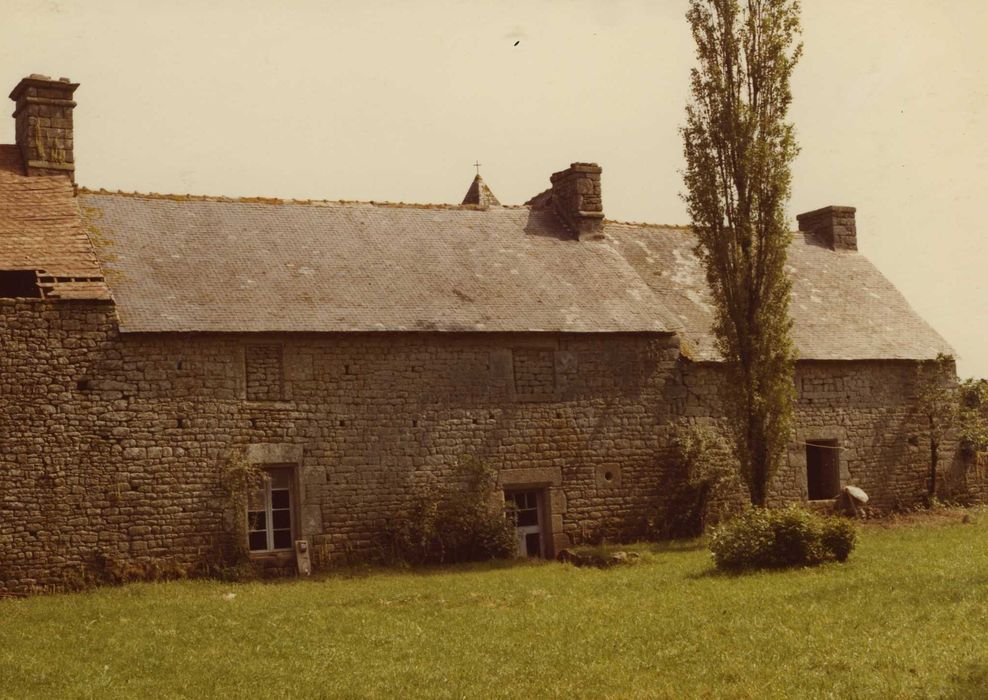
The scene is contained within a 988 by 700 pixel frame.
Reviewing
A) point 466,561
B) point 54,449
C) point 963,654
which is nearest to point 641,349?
point 466,561

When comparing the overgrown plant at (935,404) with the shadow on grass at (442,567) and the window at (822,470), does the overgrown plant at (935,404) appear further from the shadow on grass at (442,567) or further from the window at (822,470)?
the shadow on grass at (442,567)

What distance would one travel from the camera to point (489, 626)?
1324 centimetres

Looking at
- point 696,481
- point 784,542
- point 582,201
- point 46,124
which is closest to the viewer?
point 784,542

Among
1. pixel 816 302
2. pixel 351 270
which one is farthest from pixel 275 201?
pixel 816 302

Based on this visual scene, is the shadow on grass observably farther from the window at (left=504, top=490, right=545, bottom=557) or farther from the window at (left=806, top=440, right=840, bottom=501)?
the window at (left=806, top=440, right=840, bottom=501)

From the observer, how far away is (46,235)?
1862 cm

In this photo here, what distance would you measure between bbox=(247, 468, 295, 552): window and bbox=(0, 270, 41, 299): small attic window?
4630 mm

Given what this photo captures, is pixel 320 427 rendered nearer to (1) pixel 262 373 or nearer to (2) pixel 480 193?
(1) pixel 262 373

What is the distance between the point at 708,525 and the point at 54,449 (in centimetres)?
1127

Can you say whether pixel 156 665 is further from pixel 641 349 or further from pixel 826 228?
pixel 826 228

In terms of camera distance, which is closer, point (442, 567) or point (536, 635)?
point (536, 635)

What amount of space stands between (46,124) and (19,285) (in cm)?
369

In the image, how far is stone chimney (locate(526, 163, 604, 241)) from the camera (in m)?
23.9

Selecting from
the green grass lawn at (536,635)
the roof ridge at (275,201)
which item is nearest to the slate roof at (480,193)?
the roof ridge at (275,201)
